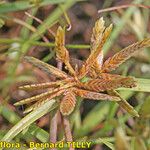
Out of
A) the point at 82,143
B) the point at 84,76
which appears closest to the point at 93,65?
the point at 84,76

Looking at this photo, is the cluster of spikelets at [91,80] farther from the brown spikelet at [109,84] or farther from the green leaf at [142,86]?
the green leaf at [142,86]

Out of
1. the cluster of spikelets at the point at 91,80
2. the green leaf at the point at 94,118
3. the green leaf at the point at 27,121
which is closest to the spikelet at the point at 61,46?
the cluster of spikelets at the point at 91,80

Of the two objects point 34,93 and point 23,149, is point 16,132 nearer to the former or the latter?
point 23,149

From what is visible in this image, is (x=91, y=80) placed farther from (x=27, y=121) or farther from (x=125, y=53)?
(x=27, y=121)

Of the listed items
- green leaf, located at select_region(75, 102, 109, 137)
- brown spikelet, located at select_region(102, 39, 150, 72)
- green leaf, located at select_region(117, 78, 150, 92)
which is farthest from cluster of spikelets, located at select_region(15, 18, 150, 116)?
green leaf, located at select_region(75, 102, 109, 137)

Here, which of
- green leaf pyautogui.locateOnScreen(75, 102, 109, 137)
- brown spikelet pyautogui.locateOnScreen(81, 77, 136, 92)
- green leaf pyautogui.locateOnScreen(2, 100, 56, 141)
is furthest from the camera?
green leaf pyautogui.locateOnScreen(75, 102, 109, 137)

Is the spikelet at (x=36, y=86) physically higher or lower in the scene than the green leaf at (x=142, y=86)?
higher

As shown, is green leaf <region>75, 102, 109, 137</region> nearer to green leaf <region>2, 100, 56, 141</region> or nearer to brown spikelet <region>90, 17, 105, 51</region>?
green leaf <region>2, 100, 56, 141</region>

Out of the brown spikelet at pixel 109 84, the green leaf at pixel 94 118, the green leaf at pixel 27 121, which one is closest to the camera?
the brown spikelet at pixel 109 84
